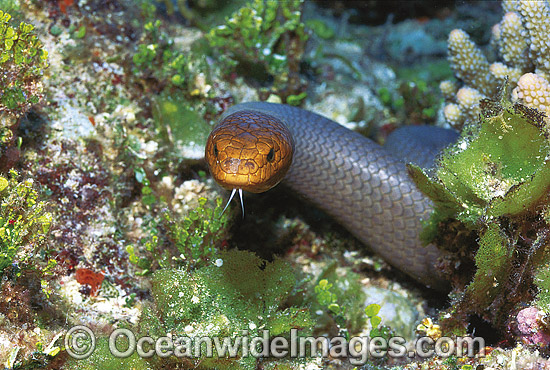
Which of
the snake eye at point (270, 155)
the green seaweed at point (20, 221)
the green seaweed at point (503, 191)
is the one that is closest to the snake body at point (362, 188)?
the snake eye at point (270, 155)

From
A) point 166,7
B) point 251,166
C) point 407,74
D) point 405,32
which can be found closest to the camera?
point 251,166

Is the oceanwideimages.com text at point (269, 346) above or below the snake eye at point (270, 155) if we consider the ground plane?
below

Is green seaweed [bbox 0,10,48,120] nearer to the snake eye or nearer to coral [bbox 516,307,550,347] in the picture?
the snake eye

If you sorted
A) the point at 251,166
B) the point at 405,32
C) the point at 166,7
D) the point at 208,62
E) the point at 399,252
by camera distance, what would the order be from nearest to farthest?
the point at 251,166 < the point at 399,252 < the point at 208,62 < the point at 166,7 < the point at 405,32

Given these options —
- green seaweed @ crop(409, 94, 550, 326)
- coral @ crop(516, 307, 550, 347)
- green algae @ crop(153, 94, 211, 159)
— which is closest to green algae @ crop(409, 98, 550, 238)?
green seaweed @ crop(409, 94, 550, 326)

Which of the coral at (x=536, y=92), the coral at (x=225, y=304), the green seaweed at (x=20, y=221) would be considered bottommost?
the coral at (x=225, y=304)

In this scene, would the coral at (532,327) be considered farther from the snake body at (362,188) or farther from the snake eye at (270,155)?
the snake eye at (270,155)

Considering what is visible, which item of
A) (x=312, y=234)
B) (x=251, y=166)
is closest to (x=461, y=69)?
(x=312, y=234)

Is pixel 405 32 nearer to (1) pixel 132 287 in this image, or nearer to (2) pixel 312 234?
(2) pixel 312 234
